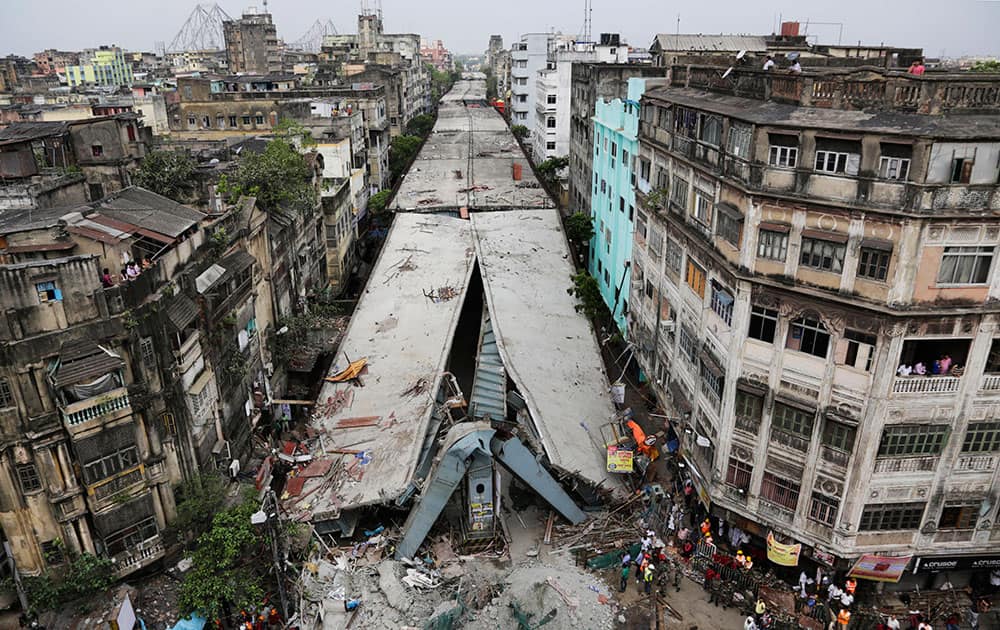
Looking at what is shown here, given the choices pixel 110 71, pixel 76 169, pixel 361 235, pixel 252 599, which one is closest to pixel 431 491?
pixel 252 599

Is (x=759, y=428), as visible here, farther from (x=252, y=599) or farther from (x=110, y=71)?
(x=110, y=71)

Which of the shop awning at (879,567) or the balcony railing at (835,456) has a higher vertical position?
the balcony railing at (835,456)

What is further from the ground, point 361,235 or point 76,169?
point 76,169

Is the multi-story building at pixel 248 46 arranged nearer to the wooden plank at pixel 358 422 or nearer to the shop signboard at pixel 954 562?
the wooden plank at pixel 358 422

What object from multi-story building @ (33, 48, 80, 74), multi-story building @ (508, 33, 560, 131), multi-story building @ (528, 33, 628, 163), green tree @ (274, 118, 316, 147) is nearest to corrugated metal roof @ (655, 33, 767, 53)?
multi-story building @ (528, 33, 628, 163)

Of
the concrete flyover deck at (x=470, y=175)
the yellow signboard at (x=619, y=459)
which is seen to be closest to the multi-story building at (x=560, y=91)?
the concrete flyover deck at (x=470, y=175)

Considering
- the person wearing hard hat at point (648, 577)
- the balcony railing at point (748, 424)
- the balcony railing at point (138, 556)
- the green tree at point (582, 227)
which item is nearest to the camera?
the balcony railing at point (138, 556)
